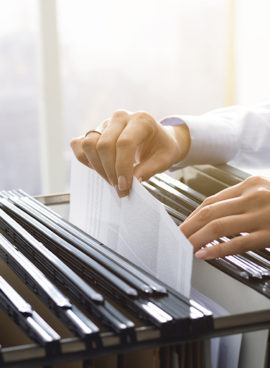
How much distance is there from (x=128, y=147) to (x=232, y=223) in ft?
0.66

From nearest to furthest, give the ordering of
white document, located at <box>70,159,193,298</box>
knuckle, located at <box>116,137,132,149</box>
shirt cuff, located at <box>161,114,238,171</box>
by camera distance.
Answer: white document, located at <box>70,159,193,298</box> → knuckle, located at <box>116,137,132,149</box> → shirt cuff, located at <box>161,114,238,171</box>

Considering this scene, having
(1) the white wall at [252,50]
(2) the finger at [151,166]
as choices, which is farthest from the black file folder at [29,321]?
(1) the white wall at [252,50]

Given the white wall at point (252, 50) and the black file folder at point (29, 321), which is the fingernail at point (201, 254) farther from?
the white wall at point (252, 50)

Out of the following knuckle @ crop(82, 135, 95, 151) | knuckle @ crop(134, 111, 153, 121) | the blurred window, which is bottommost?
the blurred window

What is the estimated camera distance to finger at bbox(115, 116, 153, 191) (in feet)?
2.22

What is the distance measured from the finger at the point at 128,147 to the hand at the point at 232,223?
88 millimetres

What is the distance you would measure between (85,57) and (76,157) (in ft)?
8.33

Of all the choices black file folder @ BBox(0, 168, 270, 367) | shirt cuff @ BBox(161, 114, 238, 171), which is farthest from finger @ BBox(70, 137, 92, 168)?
shirt cuff @ BBox(161, 114, 238, 171)

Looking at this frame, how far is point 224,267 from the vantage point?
56 centimetres

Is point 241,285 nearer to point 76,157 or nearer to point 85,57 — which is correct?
point 76,157

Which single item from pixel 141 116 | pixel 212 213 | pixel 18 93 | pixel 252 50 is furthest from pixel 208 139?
pixel 252 50

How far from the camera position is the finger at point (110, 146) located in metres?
0.74

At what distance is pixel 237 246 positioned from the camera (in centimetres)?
58

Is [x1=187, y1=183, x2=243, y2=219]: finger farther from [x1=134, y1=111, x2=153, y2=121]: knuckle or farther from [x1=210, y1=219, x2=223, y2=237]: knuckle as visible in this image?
[x1=134, y1=111, x2=153, y2=121]: knuckle
